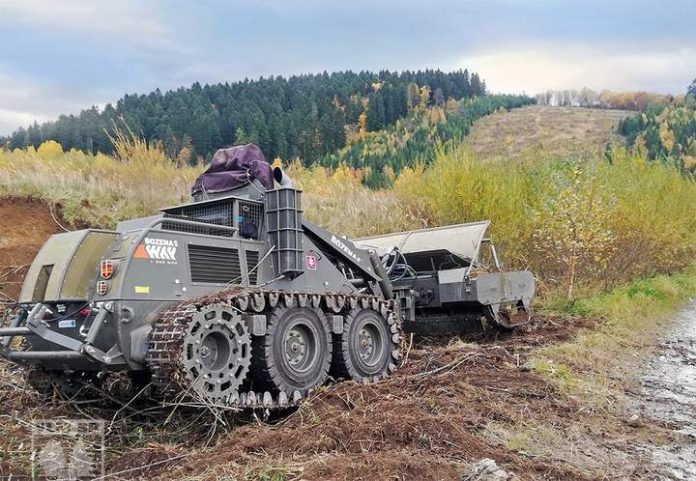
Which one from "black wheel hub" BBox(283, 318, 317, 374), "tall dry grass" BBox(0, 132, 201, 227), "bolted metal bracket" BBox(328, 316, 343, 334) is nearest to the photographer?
"black wheel hub" BBox(283, 318, 317, 374)

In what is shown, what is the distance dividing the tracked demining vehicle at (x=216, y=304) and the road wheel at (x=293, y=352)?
13mm

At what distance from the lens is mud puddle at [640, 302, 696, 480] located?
630cm

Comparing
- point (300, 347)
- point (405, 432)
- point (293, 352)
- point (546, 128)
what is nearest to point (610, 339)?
point (300, 347)

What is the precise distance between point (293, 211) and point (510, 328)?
19.2 feet

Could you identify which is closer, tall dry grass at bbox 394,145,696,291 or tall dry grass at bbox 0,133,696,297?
tall dry grass at bbox 0,133,696,297

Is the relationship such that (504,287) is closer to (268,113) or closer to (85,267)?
(85,267)

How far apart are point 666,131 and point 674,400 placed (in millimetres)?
95493

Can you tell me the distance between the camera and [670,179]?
27328 millimetres

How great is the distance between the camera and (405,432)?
20.3ft

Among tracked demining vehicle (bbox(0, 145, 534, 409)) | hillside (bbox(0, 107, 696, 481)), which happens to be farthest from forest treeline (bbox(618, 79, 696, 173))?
tracked demining vehicle (bbox(0, 145, 534, 409))

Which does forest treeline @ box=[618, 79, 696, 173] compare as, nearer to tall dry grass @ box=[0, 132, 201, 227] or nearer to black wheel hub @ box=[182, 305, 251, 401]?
tall dry grass @ box=[0, 132, 201, 227]

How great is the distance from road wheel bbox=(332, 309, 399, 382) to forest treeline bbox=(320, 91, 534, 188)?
41711mm

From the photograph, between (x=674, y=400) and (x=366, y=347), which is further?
(x=366, y=347)

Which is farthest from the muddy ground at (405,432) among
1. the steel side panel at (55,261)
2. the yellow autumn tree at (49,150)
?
the yellow autumn tree at (49,150)
